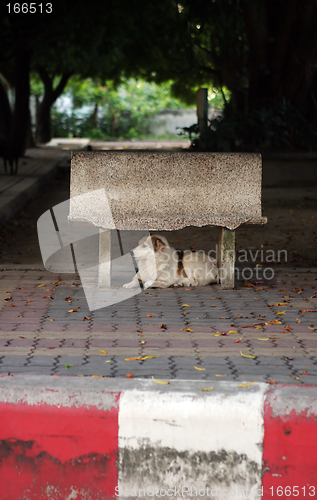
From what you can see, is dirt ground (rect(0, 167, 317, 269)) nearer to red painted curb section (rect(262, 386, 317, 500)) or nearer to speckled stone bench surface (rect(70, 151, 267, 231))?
speckled stone bench surface (rect(70, 151, 267, 231))

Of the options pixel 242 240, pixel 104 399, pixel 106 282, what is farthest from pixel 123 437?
pixel 242 240

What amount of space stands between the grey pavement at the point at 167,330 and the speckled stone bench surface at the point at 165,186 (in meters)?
0.75

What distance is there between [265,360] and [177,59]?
76.2ft

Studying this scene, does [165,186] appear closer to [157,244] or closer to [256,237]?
[157,244]

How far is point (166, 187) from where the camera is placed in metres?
5.70

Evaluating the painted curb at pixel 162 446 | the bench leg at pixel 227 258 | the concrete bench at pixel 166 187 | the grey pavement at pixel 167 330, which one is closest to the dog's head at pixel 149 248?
the concrete bench at pixel 166 187

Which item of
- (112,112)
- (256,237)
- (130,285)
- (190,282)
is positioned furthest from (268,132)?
(112,112)

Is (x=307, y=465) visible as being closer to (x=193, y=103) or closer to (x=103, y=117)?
(x=193, y=103)

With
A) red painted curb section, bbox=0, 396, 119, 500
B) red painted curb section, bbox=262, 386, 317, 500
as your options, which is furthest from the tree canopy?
red painted curb section, bbox=262, 386, 317, 500

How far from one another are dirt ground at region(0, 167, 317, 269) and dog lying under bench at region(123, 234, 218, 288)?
132cm

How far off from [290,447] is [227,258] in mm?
2991

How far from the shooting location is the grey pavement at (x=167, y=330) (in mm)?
3662

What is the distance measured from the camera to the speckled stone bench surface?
5.62 m

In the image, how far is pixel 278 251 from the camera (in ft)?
26.4
